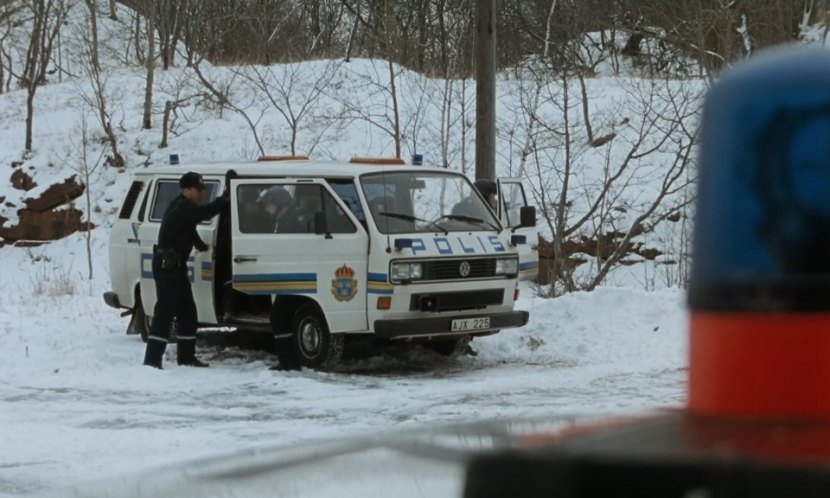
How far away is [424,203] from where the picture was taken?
1317 cm

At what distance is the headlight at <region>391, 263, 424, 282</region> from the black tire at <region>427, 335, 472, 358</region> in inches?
67.3

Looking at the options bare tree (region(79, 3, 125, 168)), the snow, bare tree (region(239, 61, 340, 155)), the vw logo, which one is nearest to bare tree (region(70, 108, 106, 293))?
bare tree (region(79, 3, 125, 168))

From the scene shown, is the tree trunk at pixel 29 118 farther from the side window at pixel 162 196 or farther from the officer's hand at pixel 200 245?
the officer's hand at pixel 200 245

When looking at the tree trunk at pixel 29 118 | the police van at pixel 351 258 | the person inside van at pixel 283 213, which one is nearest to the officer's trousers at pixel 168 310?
the police van at pixel 351 258

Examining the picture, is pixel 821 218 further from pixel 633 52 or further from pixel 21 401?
pixel 633 52

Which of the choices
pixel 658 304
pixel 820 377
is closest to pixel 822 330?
pixel 820 377

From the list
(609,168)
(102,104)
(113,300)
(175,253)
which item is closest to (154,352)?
(175,253)

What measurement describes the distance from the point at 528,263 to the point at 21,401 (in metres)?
5.73

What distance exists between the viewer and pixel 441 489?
1.39 m

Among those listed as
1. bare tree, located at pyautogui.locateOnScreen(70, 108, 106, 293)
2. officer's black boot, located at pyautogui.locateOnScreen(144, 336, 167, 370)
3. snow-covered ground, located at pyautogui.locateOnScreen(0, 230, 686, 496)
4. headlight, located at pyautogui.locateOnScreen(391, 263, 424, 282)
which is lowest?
snow-covered ground, located at pyautogui.locateOnScreen(0, 230, 686, 496)

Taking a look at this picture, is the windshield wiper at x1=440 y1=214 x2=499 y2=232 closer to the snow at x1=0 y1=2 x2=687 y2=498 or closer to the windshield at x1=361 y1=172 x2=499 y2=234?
the windshield at x1=361 y1=172 x2=499 y2=234

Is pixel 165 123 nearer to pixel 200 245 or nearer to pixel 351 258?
pixel 200 245

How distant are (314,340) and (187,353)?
1.36m

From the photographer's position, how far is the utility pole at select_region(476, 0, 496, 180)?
1684 cm
